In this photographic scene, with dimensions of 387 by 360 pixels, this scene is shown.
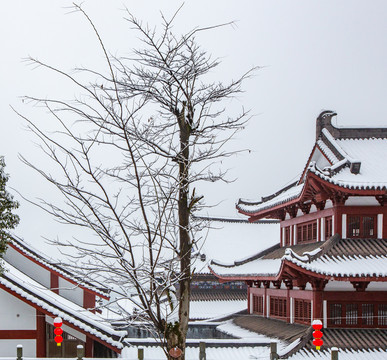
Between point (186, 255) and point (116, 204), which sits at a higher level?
point (116, 204)

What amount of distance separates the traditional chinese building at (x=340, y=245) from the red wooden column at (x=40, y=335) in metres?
8.43

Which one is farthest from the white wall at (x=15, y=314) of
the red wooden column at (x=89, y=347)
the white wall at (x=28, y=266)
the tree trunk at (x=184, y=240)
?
the tree trunk at (x=184, y=240)

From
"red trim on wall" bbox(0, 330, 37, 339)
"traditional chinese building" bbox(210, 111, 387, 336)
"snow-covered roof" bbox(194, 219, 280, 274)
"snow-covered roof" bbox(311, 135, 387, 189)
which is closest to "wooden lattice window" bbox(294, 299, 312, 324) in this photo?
"traditional chinese building" bbox(210, 111, 387, 336)

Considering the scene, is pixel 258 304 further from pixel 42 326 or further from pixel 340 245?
pixel 42 326

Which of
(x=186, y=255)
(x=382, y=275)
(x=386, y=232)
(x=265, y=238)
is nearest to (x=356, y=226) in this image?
(x=386, y=232)

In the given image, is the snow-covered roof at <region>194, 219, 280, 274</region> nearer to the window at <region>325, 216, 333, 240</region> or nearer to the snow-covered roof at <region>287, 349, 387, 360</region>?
the window at <region>325, 216, 333, 240</region>

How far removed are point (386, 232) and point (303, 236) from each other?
4.37m

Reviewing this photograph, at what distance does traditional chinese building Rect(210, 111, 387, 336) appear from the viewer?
22.0 m

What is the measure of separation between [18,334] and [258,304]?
1154cm

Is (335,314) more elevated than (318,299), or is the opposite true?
(318,299)

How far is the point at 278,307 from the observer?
27578 millimetres

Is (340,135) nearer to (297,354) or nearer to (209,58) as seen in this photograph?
(297,354)

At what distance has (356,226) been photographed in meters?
23.6

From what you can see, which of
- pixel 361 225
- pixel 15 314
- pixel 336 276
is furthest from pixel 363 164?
pixel 15 314
